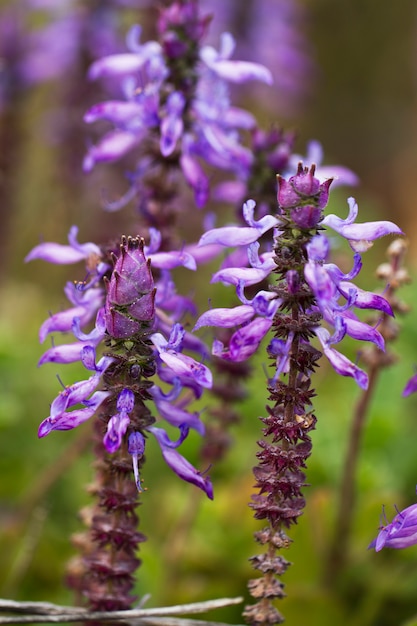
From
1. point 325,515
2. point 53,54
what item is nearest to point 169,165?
point 325,515

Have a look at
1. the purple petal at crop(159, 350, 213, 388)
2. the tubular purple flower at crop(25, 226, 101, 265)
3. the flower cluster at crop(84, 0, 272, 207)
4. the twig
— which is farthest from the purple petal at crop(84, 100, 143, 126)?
the twig

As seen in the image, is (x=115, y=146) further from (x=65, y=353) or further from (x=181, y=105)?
(x=65, y=353)

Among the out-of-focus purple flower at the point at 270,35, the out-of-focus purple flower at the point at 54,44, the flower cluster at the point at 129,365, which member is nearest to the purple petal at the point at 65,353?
the flower cluster at the point at 129,365

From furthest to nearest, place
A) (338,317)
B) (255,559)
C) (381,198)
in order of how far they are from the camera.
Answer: (381,198) < (255,559) < (338,317)

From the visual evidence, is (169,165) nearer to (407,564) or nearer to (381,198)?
(407,564)

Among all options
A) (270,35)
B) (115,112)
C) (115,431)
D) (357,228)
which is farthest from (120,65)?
(270,35)

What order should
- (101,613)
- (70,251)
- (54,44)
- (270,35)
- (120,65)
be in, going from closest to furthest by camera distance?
(101,613)
(70,251)
(120,65)
(54,44)
(270,35)
